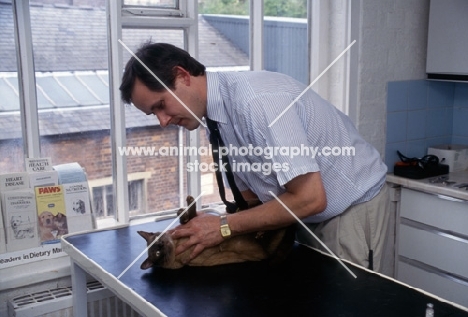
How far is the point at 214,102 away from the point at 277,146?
10.7 inches

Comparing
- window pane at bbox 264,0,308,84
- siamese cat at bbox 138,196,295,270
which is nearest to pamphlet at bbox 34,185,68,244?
siamese cat at bbox 138,196,295,270

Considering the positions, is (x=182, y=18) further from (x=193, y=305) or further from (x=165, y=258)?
(x=193, y=305)

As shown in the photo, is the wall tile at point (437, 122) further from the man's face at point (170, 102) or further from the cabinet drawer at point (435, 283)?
the man's face at point (170, 102)

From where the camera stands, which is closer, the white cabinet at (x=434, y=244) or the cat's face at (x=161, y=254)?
the cat's face at (x=161, y=254)

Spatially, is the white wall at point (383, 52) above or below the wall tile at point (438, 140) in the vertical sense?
above

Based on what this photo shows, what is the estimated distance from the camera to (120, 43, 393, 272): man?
1.49 metres

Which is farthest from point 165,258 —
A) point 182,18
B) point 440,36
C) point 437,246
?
point 440,36

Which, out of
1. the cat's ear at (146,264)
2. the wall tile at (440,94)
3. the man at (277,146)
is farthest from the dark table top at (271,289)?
the wall tile at (440,94)

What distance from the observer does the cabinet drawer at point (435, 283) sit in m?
2.59

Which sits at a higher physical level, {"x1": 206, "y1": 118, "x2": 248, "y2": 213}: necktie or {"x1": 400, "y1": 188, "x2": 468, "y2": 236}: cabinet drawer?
{"x1": 206, "y1": 118, "x2": 248, "y2": 213}: necktie

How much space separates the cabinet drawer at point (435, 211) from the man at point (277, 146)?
0.85 meters

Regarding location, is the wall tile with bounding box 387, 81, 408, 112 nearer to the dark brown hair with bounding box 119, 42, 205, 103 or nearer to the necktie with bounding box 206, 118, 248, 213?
the necktie with bounding box 206, 118, 248, 213

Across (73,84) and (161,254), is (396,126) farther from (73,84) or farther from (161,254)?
(161,254)

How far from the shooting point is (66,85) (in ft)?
7.23
